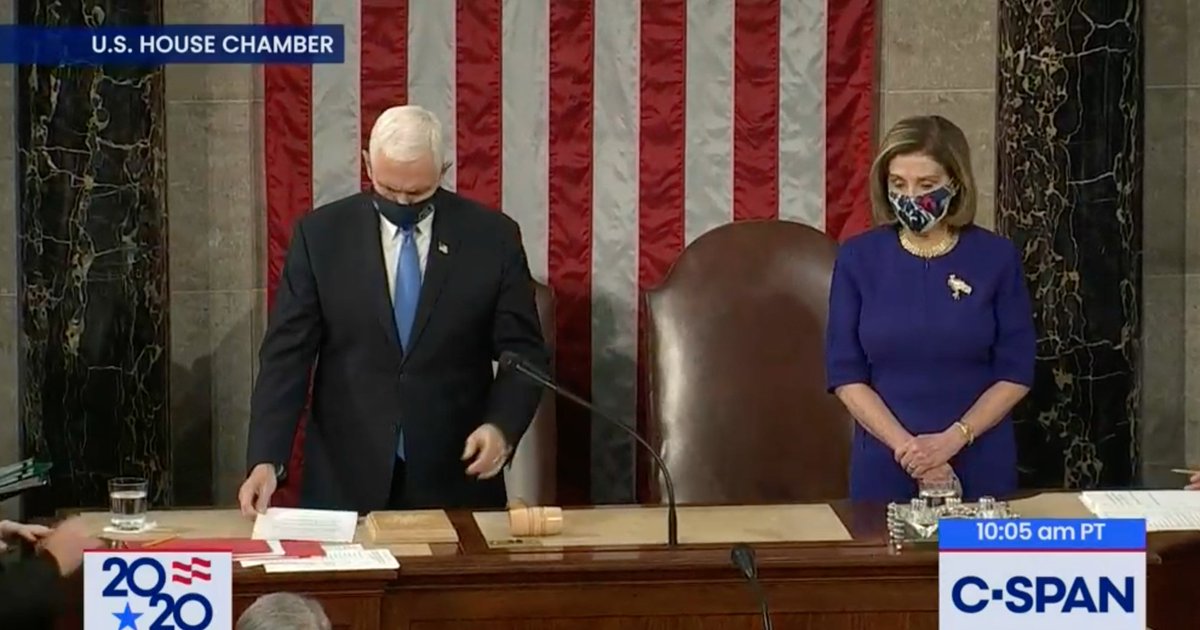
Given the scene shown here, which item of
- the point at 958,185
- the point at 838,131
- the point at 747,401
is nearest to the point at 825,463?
the point at 747,401

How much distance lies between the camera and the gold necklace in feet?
16.7

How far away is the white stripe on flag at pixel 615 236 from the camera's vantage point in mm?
6883

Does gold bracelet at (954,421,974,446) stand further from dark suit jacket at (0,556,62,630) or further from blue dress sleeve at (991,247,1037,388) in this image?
dark suit jacket at (0,556,62,630)

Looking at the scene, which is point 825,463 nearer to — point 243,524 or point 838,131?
point 838,131

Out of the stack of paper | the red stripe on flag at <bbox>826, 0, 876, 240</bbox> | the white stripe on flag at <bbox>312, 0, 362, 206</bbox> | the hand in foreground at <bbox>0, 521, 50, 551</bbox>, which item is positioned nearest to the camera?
the hand in foreground at <bbox>0, 521, 50, 551</bbox>

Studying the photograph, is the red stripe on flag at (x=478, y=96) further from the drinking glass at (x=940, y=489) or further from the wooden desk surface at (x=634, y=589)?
the wooden desk surface at (x=634, y=589)

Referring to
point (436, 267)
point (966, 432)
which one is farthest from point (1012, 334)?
point (436, 267)

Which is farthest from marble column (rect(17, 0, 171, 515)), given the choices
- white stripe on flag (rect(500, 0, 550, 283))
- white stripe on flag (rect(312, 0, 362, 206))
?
white stripe on flag (rect(500, 0, 550, 283))

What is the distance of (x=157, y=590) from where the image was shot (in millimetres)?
3305

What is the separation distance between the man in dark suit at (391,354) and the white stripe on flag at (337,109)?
1617 millimetres

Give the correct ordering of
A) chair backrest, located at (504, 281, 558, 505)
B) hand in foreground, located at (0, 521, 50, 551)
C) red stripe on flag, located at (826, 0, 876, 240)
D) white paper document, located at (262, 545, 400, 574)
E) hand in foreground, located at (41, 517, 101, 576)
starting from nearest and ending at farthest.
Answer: hand in foreground, located at (41, 517, 101, 576) → hand in foreground, located at (0, 521, 50, 551) → white paper document, located at (262, 545, 400, 574) → chair backrest, located at (504, 281, 558, 505) → red stripe on flag, located at (826, 0, 876, 240)

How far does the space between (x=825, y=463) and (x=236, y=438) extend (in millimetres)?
1994

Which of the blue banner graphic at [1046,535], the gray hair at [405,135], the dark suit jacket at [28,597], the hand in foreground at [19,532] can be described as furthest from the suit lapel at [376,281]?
the blue banner graphic at [1046,535]

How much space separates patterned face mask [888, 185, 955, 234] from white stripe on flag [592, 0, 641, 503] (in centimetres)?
198
